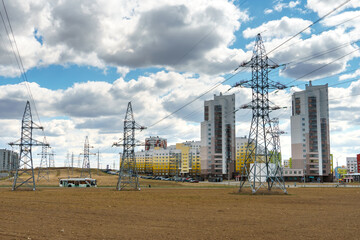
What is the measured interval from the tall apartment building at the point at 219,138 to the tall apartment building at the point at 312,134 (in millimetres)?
30808

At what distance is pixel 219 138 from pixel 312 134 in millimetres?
43651

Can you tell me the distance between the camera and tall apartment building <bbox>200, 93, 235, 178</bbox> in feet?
578

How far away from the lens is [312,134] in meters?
157

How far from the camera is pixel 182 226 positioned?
2050 centimetres

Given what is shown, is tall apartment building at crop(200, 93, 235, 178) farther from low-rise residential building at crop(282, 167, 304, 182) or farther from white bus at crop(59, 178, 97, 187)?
white bus at crop(59, 178, 97, 187)

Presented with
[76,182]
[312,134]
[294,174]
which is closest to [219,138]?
[294,174]

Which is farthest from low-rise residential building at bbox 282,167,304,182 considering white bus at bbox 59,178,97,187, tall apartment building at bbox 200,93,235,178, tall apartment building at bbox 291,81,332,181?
white bus at bbox 59,178,97,187

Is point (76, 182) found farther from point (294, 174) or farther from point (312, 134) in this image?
point (312, 134)

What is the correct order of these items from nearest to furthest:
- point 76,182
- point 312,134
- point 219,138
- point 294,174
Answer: point 76,182 → point 294,174 → point 312,134 → point 219,138

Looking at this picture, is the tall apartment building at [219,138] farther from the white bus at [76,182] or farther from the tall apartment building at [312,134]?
the white bus at [76,182]

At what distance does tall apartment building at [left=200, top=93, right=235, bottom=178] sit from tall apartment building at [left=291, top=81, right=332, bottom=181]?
30808mm

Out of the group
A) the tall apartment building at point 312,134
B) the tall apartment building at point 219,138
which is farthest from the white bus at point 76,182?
the tall apartment building at point 312,134

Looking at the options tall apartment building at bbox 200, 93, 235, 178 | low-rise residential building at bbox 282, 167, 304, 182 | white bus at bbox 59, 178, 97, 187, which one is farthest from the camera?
tall apartment building at bbox 200, 93, 235, 178

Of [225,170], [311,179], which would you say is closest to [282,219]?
[311,179]
